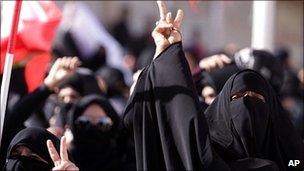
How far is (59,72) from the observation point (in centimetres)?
520

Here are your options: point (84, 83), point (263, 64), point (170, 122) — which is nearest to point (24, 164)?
point (170, 122)

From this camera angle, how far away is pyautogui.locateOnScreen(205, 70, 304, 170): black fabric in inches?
144

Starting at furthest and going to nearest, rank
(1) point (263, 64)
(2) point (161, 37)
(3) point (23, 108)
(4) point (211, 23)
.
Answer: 1. (4) point (211, 23)
2. (1) point (263, 64)
3. (3) point (23, 108)
4. (2) point (161, 37)

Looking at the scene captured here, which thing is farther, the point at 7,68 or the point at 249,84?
the point at 249,84

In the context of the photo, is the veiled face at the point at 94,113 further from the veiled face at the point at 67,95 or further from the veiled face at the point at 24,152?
the veiled face at the point at 24,152

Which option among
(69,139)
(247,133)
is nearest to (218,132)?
(247,133)

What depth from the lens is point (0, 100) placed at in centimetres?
361

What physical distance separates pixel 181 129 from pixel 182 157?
0.12 metres

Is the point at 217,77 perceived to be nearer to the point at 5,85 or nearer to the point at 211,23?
the point at 5,85

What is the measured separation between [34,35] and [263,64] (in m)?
1.48

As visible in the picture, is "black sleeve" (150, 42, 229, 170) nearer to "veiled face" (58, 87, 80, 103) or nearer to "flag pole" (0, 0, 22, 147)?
"flag pole" (0, 0, 22, 147)

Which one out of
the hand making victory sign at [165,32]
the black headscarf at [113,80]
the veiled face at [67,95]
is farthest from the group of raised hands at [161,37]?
the black headscarf at [113,80]

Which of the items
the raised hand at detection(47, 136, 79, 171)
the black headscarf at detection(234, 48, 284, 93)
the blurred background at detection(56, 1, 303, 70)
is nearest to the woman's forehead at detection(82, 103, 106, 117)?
the black headscarf at detection(234, 48, 284, 93)

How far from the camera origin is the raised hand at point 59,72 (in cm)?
512
